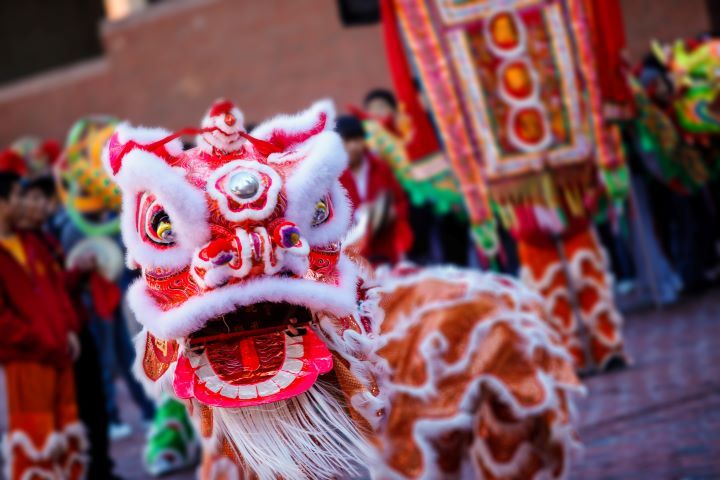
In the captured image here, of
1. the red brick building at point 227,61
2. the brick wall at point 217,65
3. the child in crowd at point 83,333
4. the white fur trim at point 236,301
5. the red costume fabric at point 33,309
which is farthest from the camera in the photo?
the brick wall at point 217,65

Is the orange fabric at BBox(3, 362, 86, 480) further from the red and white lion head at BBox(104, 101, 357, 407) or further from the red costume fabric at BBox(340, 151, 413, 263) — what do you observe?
the red and white lion head at BBox(104, 101, 357, 407)

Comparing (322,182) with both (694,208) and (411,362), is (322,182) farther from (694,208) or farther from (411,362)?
(694,208)

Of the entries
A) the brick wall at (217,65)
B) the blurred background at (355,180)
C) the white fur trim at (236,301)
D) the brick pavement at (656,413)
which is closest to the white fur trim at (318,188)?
the white fur trim at (236,301)

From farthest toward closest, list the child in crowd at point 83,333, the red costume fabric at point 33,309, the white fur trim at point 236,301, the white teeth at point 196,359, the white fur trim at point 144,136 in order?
1. the child in crowd at point 83,333
2. the red costume fabric at point 33,309
3. the white fur trim at point 144,136
4. the white teeth at point 196,359
5. the white fur trim at point 236,301

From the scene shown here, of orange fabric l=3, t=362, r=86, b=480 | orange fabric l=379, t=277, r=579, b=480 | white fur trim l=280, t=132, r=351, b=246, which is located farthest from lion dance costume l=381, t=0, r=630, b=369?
white fur trim l=280, t=132, r=351, b=246

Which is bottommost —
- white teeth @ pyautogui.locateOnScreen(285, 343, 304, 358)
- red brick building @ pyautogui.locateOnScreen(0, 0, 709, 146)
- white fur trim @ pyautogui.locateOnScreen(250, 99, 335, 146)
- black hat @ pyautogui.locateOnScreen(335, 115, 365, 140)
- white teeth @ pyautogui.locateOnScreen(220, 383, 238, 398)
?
white teeth @ pyautogui.locateOnScreen(220, 383, 238, 398)

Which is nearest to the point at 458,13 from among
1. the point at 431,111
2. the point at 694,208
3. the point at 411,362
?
the point at 431,111

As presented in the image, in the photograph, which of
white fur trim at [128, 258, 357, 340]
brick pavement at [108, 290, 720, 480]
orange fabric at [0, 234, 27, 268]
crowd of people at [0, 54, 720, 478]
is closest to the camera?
white fur trim at [128, 258, 357, 340]

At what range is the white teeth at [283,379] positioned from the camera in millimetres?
2035

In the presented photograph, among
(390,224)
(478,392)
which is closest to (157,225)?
(478,392)

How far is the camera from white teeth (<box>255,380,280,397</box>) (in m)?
2.03

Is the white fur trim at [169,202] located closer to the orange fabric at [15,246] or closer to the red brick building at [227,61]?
the orange fabric at [15,246]

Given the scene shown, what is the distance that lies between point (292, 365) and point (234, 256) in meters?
0.24

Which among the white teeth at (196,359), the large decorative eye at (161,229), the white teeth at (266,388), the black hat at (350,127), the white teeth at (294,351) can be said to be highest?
the large decorative eye at (161,229)
